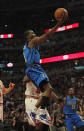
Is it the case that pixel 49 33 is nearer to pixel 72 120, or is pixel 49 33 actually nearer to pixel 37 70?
pixel 37 70

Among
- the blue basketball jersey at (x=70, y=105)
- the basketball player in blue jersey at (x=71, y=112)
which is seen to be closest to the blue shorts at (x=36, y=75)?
the basketball player in blue jersey at (x=71, y=112)

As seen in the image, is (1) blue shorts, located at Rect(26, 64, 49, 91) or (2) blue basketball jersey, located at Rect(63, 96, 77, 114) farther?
(2) blue basketball jersey, located at Rect(63, 96, 77, 114)

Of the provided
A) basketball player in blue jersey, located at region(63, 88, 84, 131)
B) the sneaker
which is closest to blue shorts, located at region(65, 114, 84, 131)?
basketball player in blue jersey, located at region(63, 88, 84, 131)

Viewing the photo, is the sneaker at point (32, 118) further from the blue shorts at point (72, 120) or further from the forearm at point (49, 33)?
the blue shorts at point (72, 120)

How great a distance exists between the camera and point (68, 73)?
25469 millimetres

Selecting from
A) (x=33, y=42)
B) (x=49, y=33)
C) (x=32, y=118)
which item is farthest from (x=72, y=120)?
(x=49, y=33)

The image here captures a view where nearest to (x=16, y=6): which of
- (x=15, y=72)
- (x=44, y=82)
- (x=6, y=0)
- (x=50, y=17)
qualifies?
(x=6, y=0)

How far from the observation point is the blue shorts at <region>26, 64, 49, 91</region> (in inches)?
162

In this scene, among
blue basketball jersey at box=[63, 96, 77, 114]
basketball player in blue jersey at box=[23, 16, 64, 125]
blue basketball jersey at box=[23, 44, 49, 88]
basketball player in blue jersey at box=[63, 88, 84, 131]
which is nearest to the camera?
basketball player in blue jersey at box=[23, 16, 64, 125]

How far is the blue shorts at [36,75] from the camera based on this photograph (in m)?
4.12

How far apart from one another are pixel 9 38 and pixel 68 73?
1158cm

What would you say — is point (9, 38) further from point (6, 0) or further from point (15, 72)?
point (6, 0)

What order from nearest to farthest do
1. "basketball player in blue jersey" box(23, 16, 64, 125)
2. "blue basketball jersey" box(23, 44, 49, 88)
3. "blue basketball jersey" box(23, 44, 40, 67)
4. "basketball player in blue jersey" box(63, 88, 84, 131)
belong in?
"basketball player in blue jersey" box(23, 16, 64, 125) < "blue basketball jersey" box(23, 44, 49, 88) < "blue basketball jersey" box(23, 44, 40, 67) < "basketball player in blue jersey" box(63, 88, 84, 131)

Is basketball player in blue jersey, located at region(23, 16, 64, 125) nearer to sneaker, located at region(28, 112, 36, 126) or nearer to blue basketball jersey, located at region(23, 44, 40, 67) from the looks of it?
blue basketball jersey, located at region(23, 44, 40, 67)
